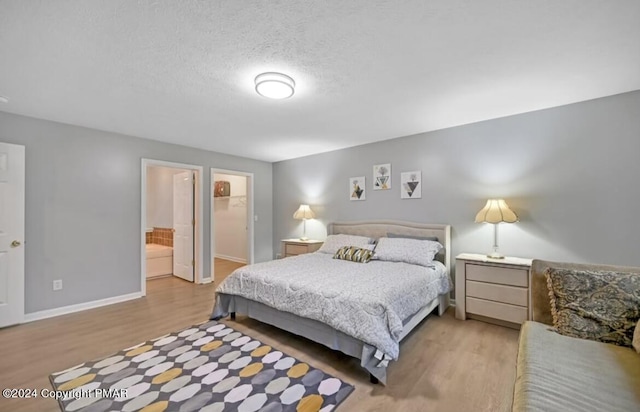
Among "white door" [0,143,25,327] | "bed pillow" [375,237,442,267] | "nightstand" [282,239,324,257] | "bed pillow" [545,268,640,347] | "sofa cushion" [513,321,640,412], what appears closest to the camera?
"sofa cushion" [513,321,640,412]

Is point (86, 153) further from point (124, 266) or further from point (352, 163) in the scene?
point (352, 163)

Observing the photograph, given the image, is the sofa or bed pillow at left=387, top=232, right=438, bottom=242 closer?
the sofa

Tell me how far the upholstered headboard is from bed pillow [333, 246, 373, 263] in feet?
2.28

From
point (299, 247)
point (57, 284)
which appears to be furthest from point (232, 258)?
point (57, 284)

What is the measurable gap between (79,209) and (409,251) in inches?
167

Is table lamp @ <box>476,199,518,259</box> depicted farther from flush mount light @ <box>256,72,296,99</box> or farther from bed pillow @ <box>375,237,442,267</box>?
flush mount light @ <box>256,72,296,99</box>

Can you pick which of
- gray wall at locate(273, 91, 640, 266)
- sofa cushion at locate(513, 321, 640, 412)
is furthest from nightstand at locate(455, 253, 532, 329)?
sofa cushion at locate(513, 321, 640, 412)

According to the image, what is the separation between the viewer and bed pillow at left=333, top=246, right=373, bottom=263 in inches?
132

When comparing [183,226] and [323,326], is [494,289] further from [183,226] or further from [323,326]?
[183,226]

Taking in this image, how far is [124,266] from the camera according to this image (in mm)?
3771

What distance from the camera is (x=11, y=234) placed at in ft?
9.46

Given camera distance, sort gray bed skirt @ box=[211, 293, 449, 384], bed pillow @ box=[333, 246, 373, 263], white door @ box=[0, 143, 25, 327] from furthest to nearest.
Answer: bed pillow @ box=[333, 246, 373, 263] < white door @ box=[0, 143, 25, 327] < gray bed skirt @ box=[211, 293, 449, 384]

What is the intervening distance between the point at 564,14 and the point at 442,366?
8.21 feet

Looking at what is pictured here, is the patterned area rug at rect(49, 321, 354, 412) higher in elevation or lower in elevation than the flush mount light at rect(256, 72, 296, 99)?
lower
